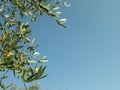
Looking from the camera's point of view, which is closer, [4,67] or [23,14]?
[4,67]

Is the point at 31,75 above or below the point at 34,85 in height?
above

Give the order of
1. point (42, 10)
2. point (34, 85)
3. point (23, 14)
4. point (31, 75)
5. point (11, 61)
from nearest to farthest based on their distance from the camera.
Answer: point (31, 75) < point (11, 61) < point (42, 10) < point (23, 14) < point (34, 85)

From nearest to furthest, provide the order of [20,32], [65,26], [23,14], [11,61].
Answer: [11,61] → [20,32] → [65,26] → [23,14]

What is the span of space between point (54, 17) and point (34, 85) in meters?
80.2

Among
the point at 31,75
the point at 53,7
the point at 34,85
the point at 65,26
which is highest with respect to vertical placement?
the point at 53,7

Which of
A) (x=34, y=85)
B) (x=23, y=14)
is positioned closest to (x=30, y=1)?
(x=23, y=14)

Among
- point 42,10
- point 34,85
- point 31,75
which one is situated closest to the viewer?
point 31,75

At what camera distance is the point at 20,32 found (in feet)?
18.3

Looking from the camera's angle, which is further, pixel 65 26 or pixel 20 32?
pixel 65 26

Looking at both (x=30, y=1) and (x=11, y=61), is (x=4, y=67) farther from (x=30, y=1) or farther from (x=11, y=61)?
(x=30, y=1)

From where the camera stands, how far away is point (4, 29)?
6156 millimetres

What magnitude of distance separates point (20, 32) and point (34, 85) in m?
80.8

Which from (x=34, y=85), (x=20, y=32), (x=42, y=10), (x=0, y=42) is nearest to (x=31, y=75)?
(x=0, y=42)

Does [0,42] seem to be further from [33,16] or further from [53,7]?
[33,16]
